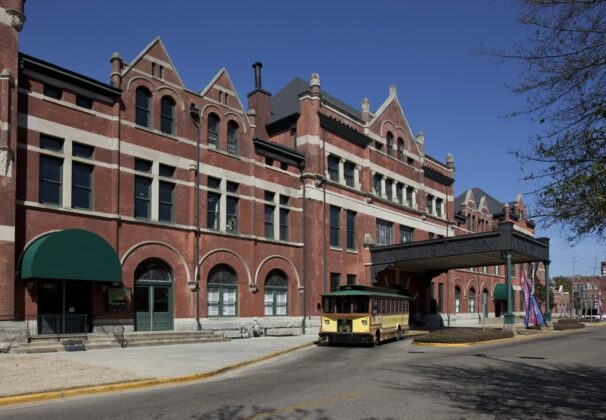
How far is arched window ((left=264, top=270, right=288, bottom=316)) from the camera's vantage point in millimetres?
34844

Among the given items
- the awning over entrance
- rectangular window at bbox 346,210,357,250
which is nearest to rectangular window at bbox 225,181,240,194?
rectangular window at bbox 346,210,357,250

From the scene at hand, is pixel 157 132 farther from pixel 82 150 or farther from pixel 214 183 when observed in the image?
pixel 214 183

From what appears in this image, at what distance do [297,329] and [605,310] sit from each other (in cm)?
10938

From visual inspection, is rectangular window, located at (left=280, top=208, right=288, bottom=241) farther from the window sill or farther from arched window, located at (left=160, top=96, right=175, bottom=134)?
arched window, located at (left=160, top=96, right=175, bottom=134)

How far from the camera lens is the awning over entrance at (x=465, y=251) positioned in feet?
117

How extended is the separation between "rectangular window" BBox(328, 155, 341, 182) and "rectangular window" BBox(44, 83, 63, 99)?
18244 mm

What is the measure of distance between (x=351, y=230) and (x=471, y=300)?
954 inches

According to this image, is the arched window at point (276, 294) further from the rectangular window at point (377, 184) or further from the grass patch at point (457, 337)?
the rectangular window at point (377, 184)

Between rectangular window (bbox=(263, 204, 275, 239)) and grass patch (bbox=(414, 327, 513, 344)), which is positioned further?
rectangular window (bbox=(263, 204, 275, 239))

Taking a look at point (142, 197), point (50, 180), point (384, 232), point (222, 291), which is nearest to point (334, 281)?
point (384, 232)

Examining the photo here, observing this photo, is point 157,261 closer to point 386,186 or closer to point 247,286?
point 247,286

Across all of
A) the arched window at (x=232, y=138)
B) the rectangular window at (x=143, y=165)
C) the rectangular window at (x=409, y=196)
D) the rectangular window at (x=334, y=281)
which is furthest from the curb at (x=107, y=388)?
the rectangular window at (x=409, y=196)

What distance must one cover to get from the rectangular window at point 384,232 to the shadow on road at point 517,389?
86.5 ft

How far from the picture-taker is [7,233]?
22234 millimetres
